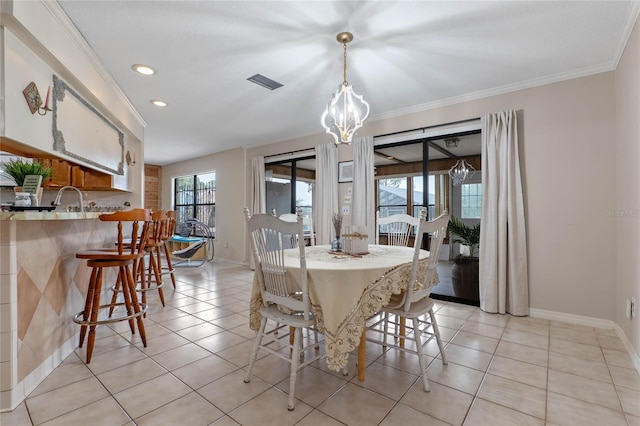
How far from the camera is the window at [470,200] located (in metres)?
4.00

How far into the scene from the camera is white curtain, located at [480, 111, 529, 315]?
123 inches

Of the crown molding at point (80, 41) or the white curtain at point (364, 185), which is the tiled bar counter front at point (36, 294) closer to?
the crown molding at point (80, 41)

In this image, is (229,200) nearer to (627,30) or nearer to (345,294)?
(345,294)

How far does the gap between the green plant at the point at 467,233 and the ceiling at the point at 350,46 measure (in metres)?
1.50

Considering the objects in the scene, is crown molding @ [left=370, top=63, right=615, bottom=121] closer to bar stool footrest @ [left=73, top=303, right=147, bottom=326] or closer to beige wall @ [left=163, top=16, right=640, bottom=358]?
beige wall @ [left=163, top=16, right=640, bottom=358]

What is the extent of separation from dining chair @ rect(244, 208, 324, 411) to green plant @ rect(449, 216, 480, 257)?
263cm

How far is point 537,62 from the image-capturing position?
278 centimetres

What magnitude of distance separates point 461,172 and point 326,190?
194 cm

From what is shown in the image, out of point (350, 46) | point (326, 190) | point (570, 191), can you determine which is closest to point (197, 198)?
point (326, 190)

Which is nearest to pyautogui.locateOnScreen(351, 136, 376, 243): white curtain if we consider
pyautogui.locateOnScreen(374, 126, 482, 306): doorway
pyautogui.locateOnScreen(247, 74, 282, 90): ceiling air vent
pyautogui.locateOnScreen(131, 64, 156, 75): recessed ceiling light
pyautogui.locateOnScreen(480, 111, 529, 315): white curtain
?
pyautogui.locateOnScreen(374, 126, 482, 306): doorway

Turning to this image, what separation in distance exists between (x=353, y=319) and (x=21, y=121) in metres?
2.62

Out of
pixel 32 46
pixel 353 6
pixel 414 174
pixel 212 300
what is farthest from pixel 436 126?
pixel 32 46

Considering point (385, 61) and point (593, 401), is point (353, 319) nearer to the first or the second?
point (593, 401)

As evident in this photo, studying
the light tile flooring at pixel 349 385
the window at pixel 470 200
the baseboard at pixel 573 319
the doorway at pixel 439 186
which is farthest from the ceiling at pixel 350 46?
the light tile flooring at pixel 349 385
